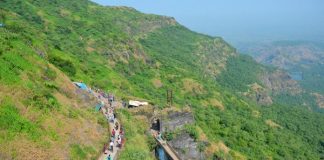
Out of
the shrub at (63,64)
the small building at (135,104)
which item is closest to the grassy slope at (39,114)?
the small building at (135,104)

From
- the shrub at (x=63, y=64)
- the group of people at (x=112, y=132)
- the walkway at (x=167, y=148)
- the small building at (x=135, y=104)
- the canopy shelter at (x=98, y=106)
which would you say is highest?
the shrub at (x=63, y=64)

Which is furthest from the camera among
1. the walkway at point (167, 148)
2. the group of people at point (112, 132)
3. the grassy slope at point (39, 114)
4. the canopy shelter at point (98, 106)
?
the canopy shelter at point (98, 106)

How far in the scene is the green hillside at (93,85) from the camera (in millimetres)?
32281

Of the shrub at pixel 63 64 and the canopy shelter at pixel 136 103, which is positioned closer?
the canopy shelter at pixel 136 103

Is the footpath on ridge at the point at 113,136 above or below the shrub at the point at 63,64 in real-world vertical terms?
below

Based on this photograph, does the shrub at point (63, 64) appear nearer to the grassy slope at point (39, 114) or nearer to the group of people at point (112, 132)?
the group of people at point (112, 132)

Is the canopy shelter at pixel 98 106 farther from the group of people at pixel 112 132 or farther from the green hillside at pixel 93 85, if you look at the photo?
the group of people at pixel 112 132

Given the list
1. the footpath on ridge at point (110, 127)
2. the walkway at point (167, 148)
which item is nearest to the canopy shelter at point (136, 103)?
the footpath on ridge at point (110, 127)

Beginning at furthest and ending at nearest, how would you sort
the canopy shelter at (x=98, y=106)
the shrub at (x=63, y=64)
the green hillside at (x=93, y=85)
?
the shrub at (x=63, y=64) < the canopy shelter at (x=98, y=106) < the green hillside at (x=93, y=85)

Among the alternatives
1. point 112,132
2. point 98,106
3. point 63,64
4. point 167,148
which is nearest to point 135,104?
point 98,106

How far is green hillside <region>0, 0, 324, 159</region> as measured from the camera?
32281 millimetres

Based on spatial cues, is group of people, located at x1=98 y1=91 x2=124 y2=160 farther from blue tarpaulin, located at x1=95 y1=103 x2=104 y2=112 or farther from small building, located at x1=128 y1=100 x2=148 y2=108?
small building, located at x1=128 y1=100 x2=148 y2=108

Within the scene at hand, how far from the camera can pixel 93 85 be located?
214 feet

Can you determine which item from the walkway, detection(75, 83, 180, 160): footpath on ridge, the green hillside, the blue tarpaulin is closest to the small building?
detection(75, 83, 180, 160): footpath on ridge
